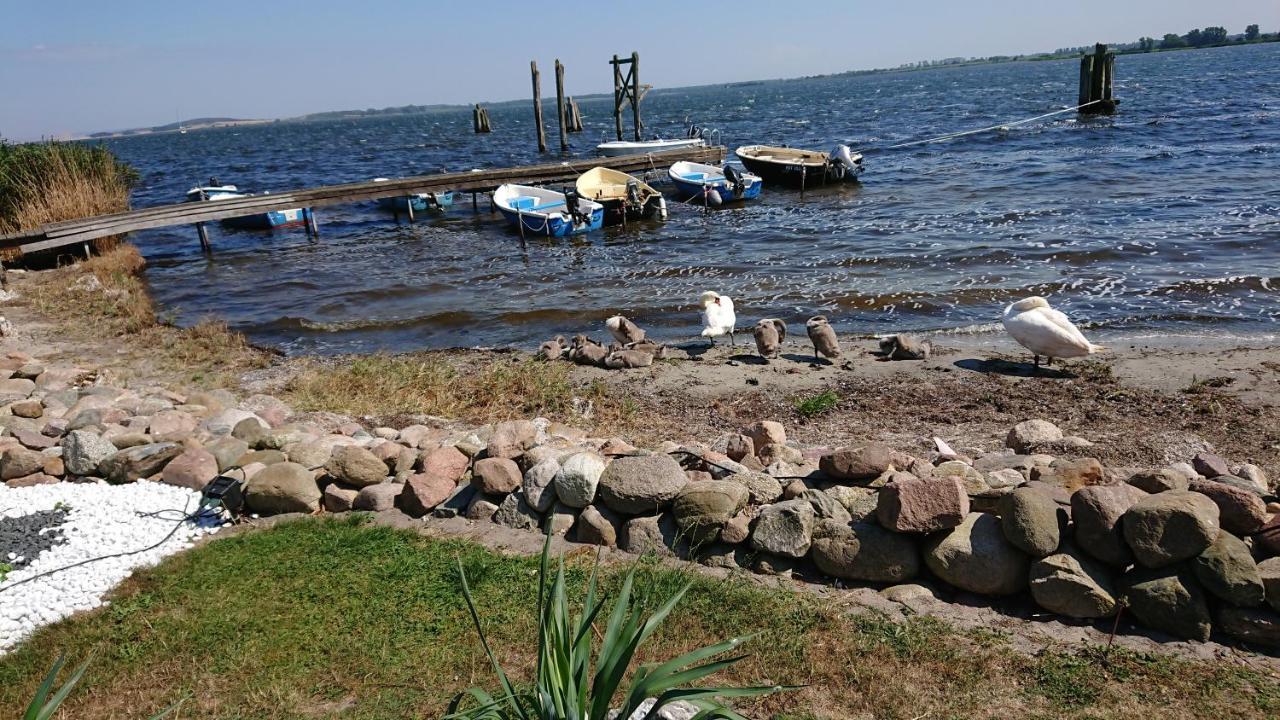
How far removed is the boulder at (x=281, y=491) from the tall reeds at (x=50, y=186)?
664 inches

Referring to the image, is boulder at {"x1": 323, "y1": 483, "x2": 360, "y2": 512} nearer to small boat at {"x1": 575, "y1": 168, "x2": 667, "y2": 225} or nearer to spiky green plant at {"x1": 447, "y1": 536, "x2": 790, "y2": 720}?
spiky green plant at {"x1": 447, "y1": 536, "x2": 790, "y2": 720}

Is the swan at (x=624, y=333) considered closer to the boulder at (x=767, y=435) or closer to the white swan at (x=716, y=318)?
the white swan at (x=716, y=318)

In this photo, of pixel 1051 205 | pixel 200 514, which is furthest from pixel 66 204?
pixel 1051 205

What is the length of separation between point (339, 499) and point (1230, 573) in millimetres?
5113

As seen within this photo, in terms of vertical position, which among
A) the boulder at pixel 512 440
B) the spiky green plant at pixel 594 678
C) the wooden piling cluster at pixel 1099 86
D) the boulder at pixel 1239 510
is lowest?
the boulder at pixel 512 440

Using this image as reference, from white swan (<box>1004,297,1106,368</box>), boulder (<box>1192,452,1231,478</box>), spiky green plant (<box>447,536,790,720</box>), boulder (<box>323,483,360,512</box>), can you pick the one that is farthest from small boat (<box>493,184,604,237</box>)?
spiky green plant (<box>447,536,790,720</box>)

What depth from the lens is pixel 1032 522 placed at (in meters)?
4.30

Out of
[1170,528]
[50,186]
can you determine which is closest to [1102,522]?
[1170,528]

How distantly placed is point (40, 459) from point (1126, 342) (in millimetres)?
11230

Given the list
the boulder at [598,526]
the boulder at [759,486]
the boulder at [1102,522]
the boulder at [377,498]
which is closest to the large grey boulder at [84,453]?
the boulder at [377,498]

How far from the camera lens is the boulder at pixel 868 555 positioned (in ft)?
15.3

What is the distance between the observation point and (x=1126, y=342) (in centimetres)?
1075

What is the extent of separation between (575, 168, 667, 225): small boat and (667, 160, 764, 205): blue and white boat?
2045mm

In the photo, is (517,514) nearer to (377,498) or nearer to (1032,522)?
(377,498)
